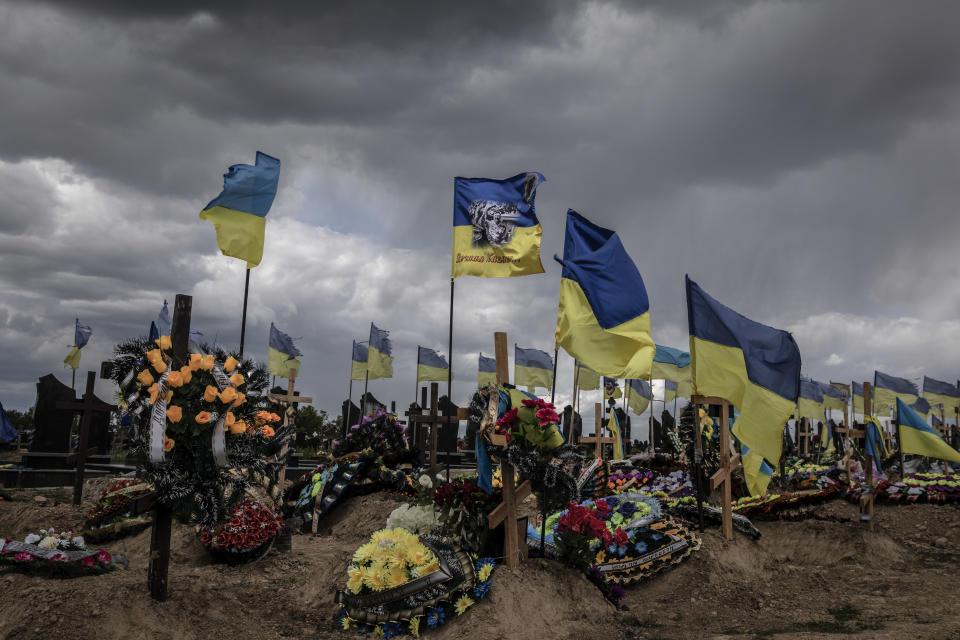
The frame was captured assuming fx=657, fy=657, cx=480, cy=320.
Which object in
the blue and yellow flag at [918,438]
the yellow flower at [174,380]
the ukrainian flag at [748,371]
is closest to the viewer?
the yellow flower at [174,380]

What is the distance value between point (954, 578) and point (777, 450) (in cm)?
407

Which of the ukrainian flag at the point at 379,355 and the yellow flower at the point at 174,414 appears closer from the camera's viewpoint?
the yellow flower at the point at 174,414

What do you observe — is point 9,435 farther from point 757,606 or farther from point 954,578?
point 954,578

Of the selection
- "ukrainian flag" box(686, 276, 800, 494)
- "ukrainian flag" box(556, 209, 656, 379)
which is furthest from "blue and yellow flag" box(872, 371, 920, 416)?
"ukrainian flag" box(556, 209, 656, 379)

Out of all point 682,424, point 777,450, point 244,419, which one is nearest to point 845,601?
point 777,450

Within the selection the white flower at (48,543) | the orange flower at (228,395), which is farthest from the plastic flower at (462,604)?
→ the white flower at (48,543)

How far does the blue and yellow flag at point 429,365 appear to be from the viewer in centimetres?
2758

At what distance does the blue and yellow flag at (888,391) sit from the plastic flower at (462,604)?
3339cm

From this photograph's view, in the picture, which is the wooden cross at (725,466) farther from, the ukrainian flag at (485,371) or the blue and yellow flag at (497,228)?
the ukrainian flag at (485,371)

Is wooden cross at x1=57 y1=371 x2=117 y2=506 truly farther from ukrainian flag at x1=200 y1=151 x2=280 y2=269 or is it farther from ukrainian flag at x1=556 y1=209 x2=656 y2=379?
ukrainian flag at x1=556 y1=209 x2=656 y2=379

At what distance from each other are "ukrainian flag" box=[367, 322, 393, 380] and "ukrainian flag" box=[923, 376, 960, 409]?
30.7 m

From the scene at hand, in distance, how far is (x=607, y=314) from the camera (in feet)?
32.5

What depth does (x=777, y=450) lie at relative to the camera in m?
9.32

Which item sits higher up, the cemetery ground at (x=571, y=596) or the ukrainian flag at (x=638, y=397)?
the ukrainian flag at (x=638, y=397)
